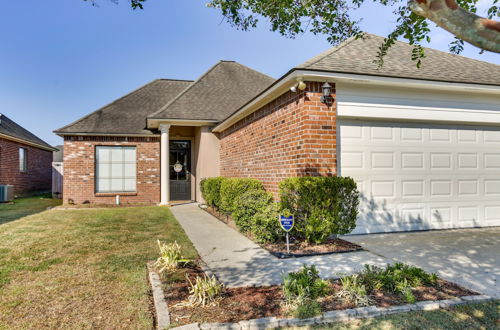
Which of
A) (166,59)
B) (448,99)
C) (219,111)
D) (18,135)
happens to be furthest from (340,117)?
(18,135)

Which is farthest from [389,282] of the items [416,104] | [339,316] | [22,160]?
[22,160]

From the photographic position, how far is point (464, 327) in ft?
8.87

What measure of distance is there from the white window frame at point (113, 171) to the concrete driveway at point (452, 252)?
11.0 metres

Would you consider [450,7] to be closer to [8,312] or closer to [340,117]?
[340,117]

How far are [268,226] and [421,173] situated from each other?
3856 mm

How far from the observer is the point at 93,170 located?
1389 cm

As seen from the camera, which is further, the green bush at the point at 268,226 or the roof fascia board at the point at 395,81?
the roof fascia board at the point at 395,81

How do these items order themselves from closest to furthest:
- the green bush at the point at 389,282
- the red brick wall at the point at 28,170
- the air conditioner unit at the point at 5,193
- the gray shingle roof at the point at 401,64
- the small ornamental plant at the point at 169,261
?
the green bush at the point at 389,282 < the small ornamental plant at the point at 169,261 < the gray shingle roof at the point at 401,64 < the air conditioner unit at the point at 5,193 < the red brick wall at the point at 28,170

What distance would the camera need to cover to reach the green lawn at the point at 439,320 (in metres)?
2.73

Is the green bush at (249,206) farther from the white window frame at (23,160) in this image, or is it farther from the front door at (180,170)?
the white window frame at (23,160)

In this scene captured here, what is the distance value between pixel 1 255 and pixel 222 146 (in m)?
8.50

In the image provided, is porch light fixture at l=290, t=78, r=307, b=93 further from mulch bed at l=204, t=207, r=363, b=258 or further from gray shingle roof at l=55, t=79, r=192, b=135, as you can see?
gray shingle roof at l=55, t=79, r=192, b=135

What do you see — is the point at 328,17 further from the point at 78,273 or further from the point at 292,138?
the point at 78,273

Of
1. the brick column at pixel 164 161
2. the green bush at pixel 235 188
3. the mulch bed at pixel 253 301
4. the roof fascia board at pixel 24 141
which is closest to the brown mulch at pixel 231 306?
the mulch bed at pixel 253 301
